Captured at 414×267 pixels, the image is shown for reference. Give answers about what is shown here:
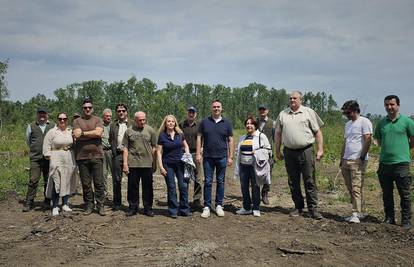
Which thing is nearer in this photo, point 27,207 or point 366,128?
point 366,128

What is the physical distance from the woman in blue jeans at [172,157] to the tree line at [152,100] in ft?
63.3

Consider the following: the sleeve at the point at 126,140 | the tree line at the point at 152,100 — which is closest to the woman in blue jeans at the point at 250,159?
the sleeve at the point at 126,140

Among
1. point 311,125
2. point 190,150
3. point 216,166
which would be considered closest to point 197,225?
point 216,166

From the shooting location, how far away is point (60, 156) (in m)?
6.56

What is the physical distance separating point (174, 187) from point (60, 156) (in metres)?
2.06

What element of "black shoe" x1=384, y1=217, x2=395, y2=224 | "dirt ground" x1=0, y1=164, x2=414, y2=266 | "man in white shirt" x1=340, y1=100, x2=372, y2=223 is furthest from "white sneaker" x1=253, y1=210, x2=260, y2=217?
"black shoe" x1=384, y1=217, x2=395, y2=224

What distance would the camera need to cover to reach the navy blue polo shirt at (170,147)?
6359mm

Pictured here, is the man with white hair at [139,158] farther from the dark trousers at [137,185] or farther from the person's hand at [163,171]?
the person's hand at [163,171]

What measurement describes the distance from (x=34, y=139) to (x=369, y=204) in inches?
267

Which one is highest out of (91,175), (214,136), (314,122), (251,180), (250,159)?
(314,122)

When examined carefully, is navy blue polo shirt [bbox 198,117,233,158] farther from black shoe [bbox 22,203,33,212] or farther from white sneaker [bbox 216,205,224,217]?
black shoe [bbox 22,203,33,212]

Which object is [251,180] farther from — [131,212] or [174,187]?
[131,212]

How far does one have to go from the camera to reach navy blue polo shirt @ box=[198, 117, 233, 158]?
21.0 ft

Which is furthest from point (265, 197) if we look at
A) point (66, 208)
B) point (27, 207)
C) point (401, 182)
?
point (27, 207)
